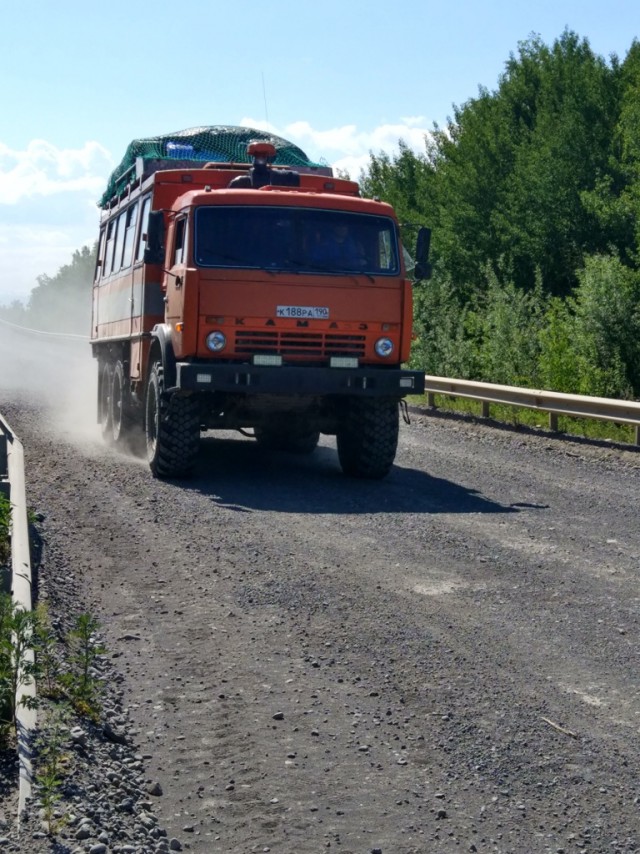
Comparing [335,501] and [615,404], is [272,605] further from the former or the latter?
[615,404]

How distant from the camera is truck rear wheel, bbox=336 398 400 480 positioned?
1227 centimetres

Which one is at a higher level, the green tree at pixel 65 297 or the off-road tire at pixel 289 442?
the green tree at pixel 65 297

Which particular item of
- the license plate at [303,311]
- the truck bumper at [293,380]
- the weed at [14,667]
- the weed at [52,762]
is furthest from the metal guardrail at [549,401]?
the weed at [52,762]

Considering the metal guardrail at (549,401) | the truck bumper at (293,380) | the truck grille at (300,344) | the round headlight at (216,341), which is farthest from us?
the metal guardrail at (549,401)

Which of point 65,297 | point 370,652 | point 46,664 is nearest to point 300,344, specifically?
point 370,652

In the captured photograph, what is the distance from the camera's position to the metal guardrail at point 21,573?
14.0ft

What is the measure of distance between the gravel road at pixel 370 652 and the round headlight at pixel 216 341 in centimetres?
135

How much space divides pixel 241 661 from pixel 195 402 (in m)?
6.24

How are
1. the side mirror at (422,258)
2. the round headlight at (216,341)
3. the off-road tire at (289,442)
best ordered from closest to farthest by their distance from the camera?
the round headlight at (216,341) < the side mirror at (422,258) < the off-road tire at (289,442)

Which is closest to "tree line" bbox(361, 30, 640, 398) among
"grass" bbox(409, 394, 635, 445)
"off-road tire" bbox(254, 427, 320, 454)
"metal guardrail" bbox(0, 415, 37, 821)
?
"grass" bbox(409, 394, 635, 445)

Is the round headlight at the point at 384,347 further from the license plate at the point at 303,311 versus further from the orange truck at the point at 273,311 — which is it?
the license plate at the point at 303,311

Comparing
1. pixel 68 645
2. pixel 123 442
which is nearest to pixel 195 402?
pixel 123 442

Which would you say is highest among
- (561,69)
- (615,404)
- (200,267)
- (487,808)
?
(561,69)

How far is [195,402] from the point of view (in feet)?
39.7
